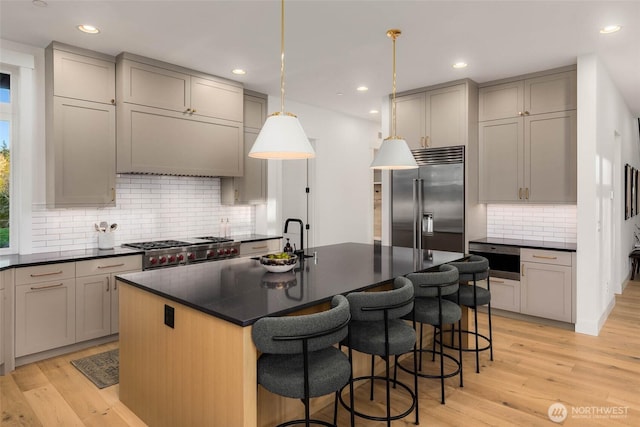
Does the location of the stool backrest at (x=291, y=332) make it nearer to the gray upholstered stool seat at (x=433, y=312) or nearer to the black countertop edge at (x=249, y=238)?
the gray upholstered stool seat at (x=433, y=312)

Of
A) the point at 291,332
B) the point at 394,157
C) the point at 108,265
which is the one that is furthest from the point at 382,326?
the point at 108,265

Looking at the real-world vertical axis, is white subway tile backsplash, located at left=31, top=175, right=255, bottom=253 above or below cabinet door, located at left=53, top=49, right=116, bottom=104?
below

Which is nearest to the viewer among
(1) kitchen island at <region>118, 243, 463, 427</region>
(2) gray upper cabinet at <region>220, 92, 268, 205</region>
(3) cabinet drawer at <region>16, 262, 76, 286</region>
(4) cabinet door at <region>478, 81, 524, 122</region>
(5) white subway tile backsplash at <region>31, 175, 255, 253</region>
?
(1) kitchen island at <region>118, 243, 463, 427</region>

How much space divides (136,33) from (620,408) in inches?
192

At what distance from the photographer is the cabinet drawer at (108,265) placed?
12.3 feet

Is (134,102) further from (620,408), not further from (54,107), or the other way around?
(620,408)

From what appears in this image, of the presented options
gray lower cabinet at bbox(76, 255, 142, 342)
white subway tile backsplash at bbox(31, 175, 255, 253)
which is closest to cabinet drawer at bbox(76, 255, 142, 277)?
gray lower cabinet at bbox(76, 255, 142, 342)

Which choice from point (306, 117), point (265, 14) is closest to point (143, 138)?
point (265, 14)

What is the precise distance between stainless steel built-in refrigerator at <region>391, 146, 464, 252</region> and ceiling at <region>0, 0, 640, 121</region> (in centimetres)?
108

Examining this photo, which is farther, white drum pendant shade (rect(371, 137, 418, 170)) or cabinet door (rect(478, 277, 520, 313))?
cabinet door (rect(478, 277, 520, 313))

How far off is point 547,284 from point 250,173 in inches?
152

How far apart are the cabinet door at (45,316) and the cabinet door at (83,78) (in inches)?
71.2

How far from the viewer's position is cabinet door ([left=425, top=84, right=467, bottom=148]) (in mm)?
5055

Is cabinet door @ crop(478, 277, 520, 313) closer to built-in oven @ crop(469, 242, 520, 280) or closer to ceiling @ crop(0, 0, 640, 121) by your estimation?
built-in oven @ crop(469, 242, 520, 280)
